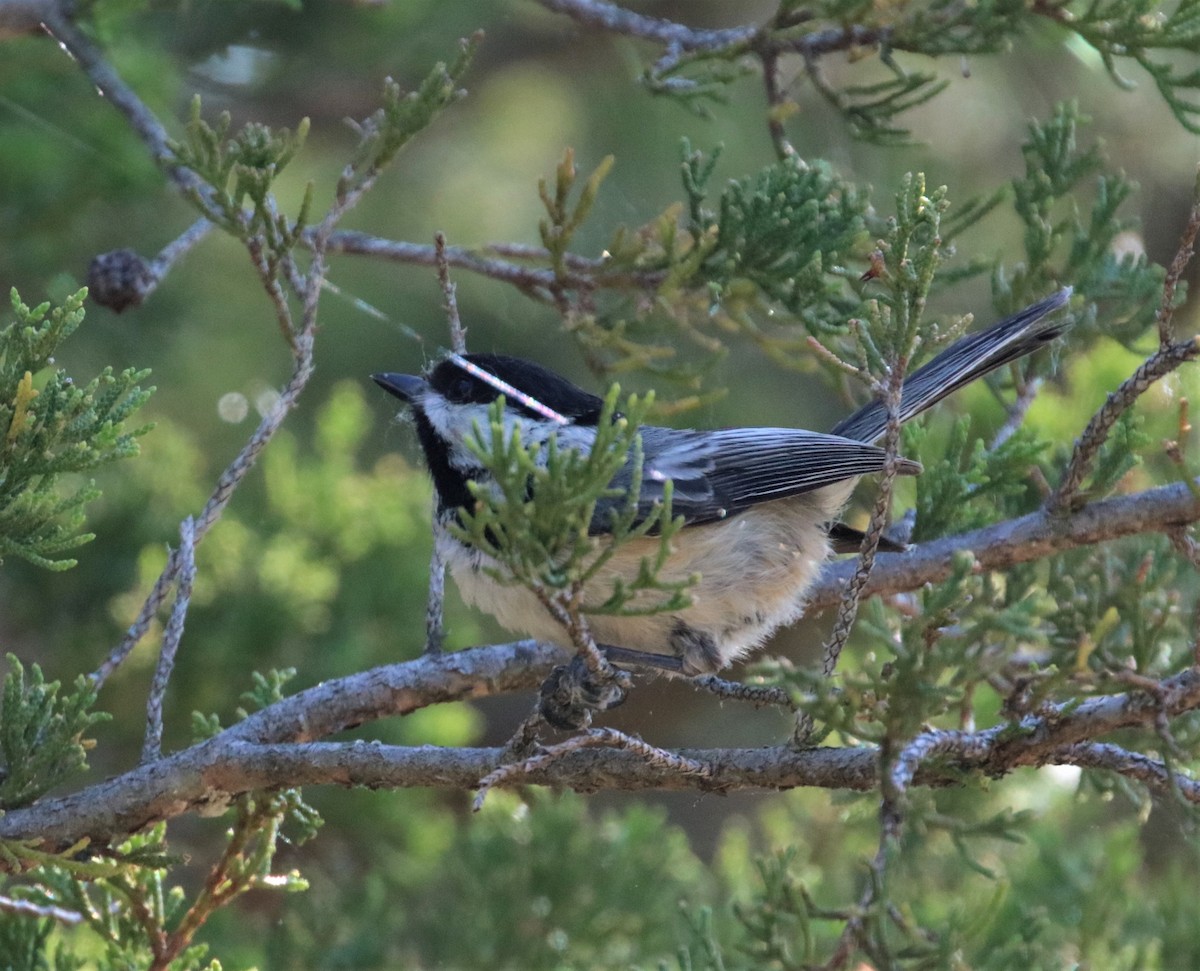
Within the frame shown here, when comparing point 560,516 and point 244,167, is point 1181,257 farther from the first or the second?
point 244,167

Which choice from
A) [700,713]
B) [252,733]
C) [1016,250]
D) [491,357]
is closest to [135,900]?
[252,733]

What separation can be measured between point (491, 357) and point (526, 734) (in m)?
1.06

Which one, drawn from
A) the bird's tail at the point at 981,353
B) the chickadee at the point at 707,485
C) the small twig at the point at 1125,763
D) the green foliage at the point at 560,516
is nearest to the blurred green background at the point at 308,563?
the chickadee at the point at 707,485

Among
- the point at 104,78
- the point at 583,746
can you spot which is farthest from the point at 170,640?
the point at 104,78

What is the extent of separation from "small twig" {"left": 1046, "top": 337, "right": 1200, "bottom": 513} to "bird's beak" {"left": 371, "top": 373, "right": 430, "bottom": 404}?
1401 millimetres

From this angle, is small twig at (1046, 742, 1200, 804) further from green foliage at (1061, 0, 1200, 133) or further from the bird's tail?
green foliage at (1061, 0, 1200, 133)

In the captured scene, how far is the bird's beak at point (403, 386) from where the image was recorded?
2.94 meters

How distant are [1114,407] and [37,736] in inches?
76.7

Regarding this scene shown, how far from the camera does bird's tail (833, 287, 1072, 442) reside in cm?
269

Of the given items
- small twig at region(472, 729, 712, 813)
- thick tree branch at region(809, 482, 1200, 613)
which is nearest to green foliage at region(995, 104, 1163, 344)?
thick tree branch at region(809, 482, 1200, 613)

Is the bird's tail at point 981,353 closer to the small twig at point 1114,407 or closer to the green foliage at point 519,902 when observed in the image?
the small twig at point 1114,407

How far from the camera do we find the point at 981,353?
107 inches

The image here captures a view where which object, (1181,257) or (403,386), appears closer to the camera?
(1181,257)

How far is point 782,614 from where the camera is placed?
2.78 metres
